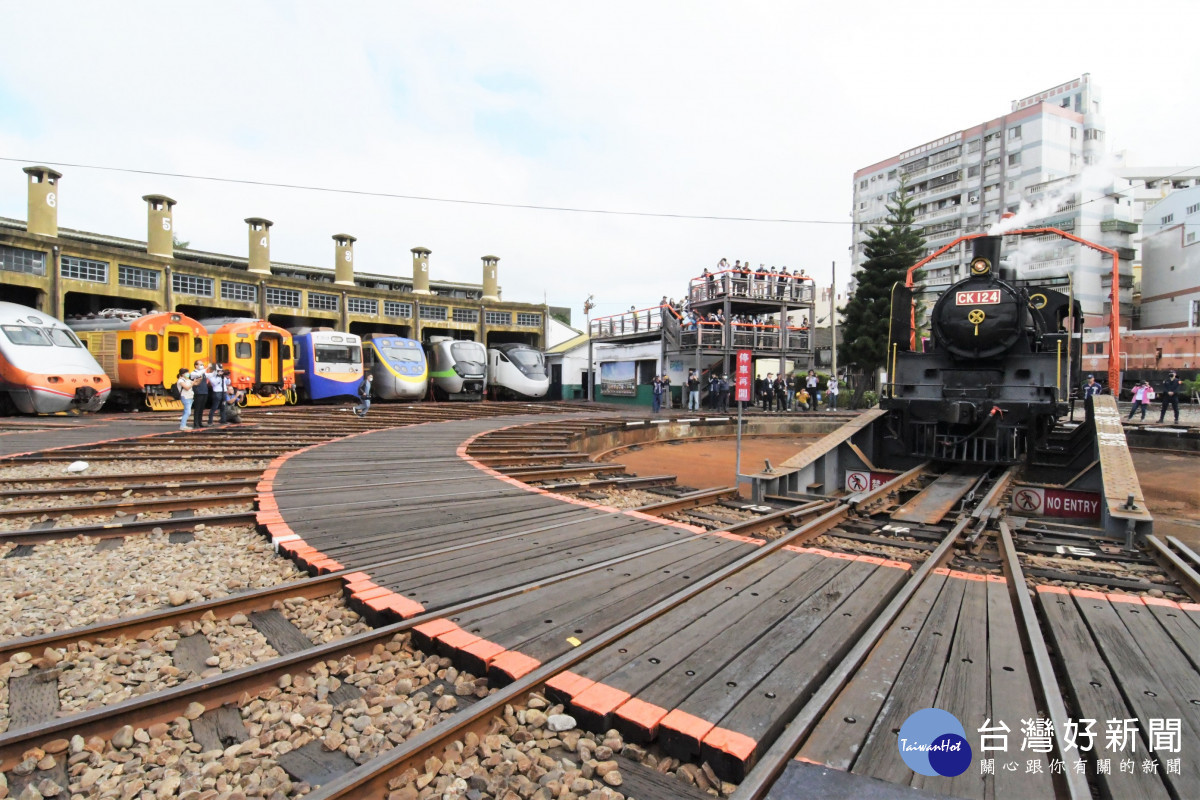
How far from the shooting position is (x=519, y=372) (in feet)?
91.3

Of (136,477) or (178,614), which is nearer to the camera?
(178,614)

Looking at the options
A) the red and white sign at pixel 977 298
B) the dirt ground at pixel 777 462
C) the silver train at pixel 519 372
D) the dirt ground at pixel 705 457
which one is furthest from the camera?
the silver train at pixel 519 372

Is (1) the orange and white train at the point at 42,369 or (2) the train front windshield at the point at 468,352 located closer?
(1) the orange and white train at the point at 42,369

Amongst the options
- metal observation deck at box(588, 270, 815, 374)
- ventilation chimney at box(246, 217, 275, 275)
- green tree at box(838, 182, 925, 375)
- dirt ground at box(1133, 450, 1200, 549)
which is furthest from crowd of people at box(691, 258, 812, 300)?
ventilation chimney at box(246, 217, 275, 275)

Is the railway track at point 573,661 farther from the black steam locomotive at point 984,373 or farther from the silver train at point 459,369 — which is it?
the silver train at point 459,369

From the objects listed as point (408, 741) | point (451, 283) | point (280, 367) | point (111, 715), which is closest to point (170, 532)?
point (111, 715)

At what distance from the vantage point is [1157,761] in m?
2.17

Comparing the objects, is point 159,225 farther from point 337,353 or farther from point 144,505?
point 144,505

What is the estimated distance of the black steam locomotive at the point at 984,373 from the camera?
10.0m

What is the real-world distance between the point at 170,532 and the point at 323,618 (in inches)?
112

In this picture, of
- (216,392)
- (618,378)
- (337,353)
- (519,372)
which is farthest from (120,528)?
(618,378)

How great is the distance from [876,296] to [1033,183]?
2655 cm

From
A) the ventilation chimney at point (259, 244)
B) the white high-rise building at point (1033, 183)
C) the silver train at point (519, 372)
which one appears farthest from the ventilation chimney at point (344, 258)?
the white high-rise building at point (1033, 183)

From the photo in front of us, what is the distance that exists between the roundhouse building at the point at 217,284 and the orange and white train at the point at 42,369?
7.93m
